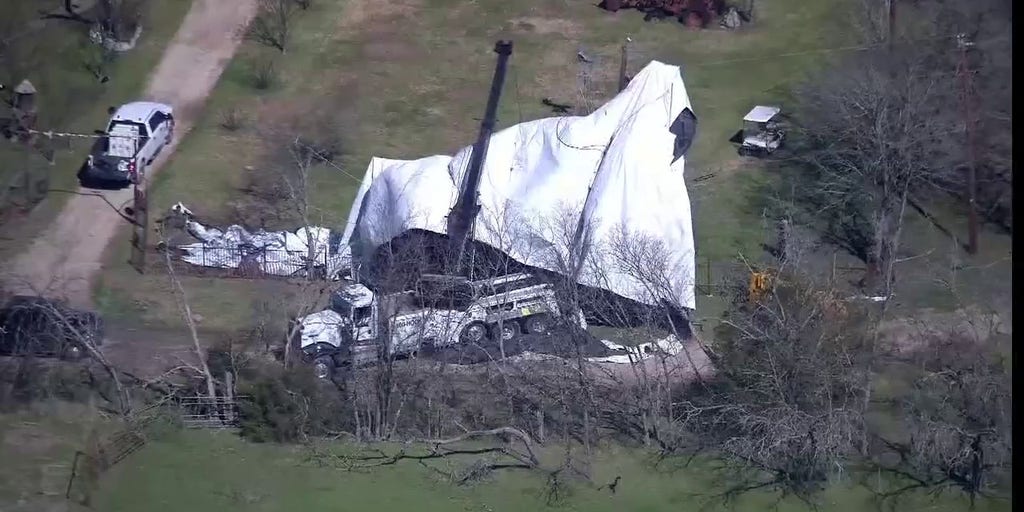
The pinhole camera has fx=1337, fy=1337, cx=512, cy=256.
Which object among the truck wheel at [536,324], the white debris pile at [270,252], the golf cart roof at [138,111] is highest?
the golf cart roof at [138,111]

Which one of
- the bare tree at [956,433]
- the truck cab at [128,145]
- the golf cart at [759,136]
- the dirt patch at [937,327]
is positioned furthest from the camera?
the golf cart at [759,136]

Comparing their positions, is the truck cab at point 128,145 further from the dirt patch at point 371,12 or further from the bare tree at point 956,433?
the bare tree at point 956,433

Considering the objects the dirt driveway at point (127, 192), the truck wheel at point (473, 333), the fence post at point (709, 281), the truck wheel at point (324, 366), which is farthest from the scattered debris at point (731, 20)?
the truck wheel at point (324, 366)

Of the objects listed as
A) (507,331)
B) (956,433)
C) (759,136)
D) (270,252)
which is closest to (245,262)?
(270,252)

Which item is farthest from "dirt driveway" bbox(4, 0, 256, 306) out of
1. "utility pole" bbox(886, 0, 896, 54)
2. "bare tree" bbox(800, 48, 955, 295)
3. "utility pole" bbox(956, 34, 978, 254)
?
"utility pole" bbox(956, 34, 978, 254)

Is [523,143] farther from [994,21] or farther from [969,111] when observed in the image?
[994,21]

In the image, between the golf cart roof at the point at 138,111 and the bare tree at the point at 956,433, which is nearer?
the bare tree at the point at 956,433

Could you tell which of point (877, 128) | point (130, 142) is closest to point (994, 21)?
point (877, 128)
